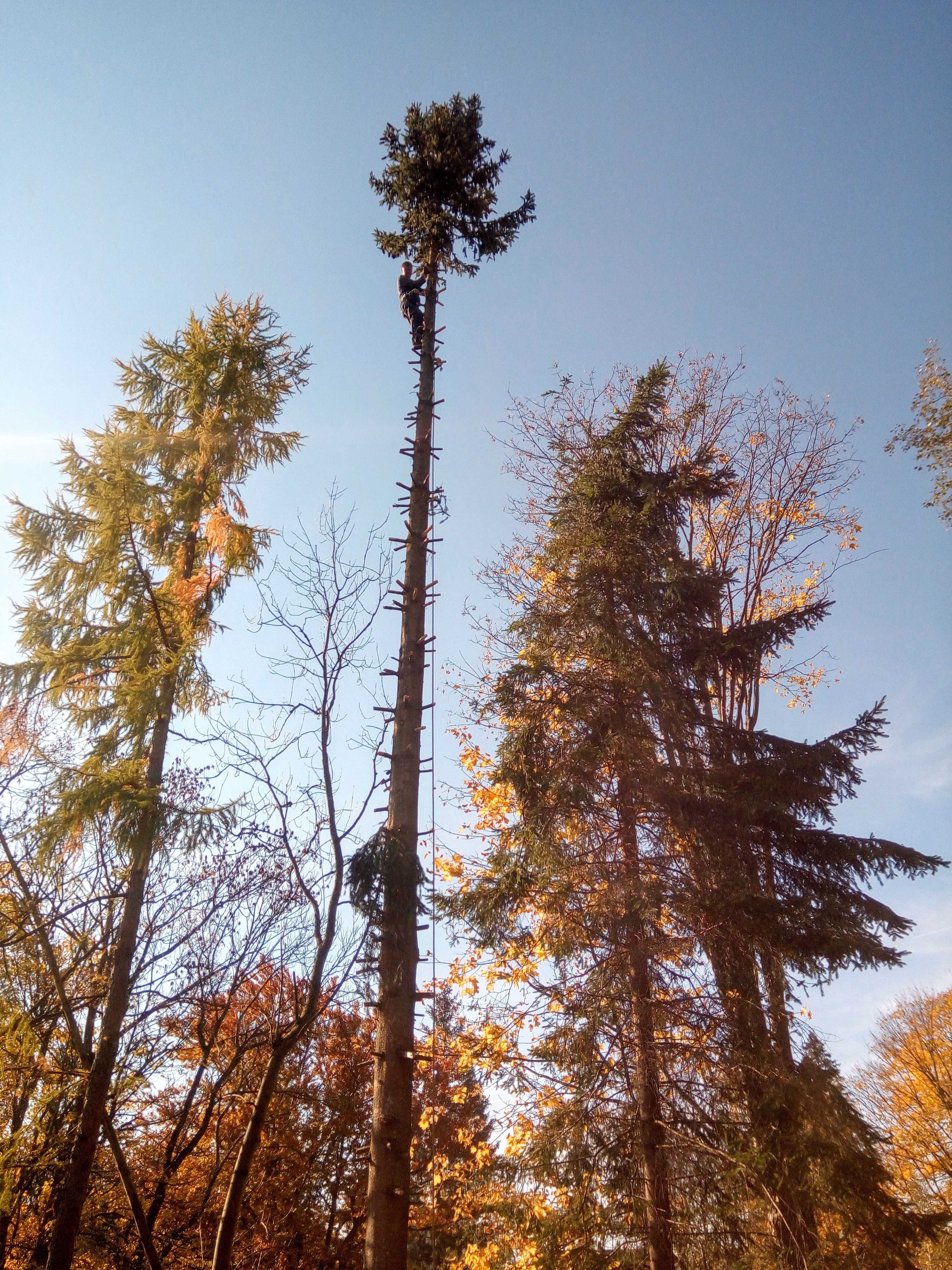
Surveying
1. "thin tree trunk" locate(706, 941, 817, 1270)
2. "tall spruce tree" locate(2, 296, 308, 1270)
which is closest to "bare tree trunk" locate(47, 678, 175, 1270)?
"tall spruce tree" locate(2, 296, 308, 1270)

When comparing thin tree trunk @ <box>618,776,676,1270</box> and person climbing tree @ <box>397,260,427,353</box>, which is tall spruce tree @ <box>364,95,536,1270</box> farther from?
thin tree trunk @ <box>618,776,676,1270</box>

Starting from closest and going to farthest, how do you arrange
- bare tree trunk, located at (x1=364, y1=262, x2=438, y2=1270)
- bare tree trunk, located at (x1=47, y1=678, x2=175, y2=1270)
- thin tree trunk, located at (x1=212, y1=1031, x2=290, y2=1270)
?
1. thin tree trunk, located at (x1=212, y1=1031, x2=290, y2=1270)
2. bare tree trunk, located at (x1=364, y1=262, x2=438, y2=1270)
3. bare tree trunk, located at (x1=47, y1=678, x2=175, y2=1270)

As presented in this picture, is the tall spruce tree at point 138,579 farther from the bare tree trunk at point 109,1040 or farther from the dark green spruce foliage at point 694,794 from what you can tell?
the dark green spruce foliage at point 694,794

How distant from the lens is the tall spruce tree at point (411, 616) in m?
5.32

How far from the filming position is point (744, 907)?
7.45 meters

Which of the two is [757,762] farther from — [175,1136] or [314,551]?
[175,1136]

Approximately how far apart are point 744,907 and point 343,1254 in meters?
14.5

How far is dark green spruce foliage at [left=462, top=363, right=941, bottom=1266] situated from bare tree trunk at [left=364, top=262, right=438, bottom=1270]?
223 cm

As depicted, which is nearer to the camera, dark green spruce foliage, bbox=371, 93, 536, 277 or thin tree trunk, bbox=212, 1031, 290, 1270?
thin tree trunk, bbox=212, 1031, 290, 1270

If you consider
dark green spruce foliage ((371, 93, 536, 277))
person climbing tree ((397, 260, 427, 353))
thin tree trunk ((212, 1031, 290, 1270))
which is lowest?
thin tree trunk ((212, 1031, 290, 1270))

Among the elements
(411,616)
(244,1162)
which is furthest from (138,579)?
(244,1162)

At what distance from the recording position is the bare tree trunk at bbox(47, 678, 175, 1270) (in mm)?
6371

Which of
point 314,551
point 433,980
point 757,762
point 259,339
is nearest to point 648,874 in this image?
point 757,762

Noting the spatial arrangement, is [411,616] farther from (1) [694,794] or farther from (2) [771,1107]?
(2) [771,1107]
